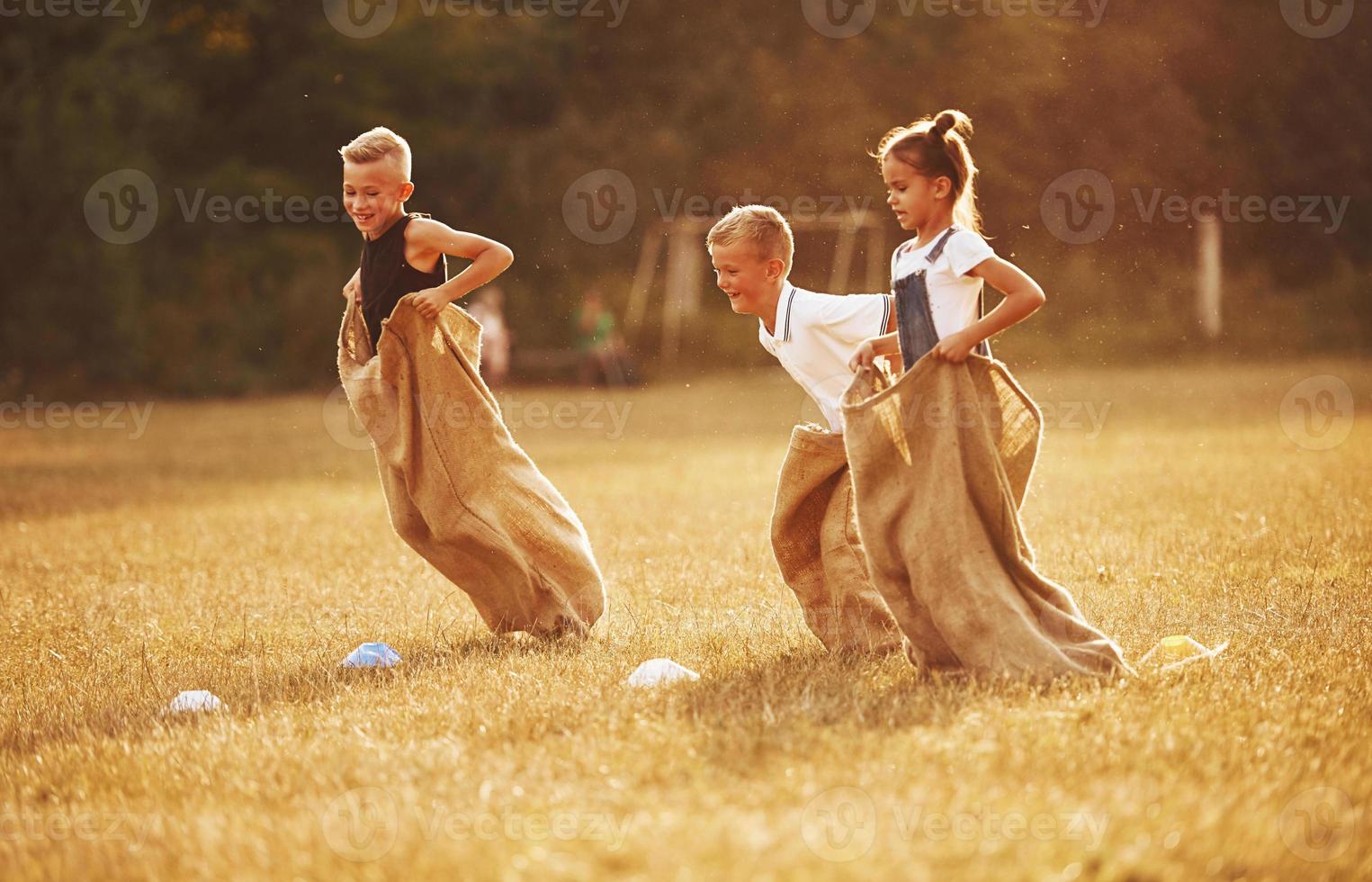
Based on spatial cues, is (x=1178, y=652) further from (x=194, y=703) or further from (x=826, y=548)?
(x=194, y=703)

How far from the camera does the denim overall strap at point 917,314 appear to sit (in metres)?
5.27

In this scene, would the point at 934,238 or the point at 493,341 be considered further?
the point at 493,341

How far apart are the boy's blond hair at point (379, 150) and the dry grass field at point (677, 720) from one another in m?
2.13

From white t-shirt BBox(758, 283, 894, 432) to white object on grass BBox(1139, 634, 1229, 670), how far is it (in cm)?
150

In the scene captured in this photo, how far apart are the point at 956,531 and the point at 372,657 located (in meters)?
2.58

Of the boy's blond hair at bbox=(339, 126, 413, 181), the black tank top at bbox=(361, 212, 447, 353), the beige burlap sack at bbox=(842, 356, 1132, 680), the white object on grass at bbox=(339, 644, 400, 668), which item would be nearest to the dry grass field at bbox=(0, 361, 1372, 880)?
the white object on grass at bbox=(339, 644, 400, 668)

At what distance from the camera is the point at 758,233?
5.89 m

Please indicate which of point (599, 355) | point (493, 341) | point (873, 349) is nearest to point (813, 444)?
point (873, 349)

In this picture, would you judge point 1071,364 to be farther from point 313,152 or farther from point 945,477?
point 945,477

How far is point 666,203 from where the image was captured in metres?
35.8

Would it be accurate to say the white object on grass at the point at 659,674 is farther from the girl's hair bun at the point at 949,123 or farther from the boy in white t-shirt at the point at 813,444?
the girl's hair bun at the point at 949,123

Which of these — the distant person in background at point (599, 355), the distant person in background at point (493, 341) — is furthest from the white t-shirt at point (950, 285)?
the distant person in background at point (599, 355)

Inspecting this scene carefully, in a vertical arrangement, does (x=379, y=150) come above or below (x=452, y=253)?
above

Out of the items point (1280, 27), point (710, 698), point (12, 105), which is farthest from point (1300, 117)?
point (710, 698)
